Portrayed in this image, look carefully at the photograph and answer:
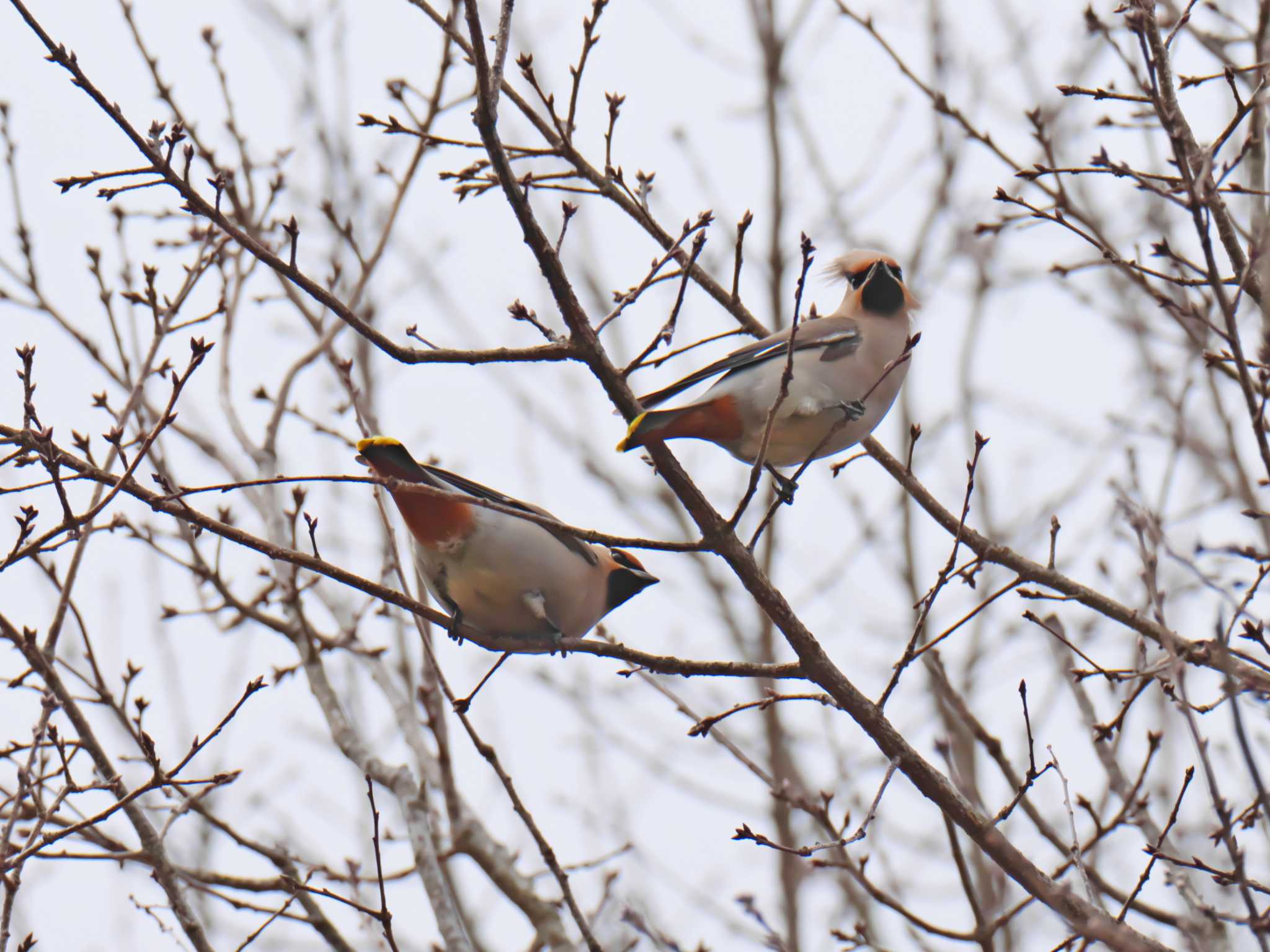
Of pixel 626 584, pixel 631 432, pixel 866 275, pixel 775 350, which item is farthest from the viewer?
pixel 866 275

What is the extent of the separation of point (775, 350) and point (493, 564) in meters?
1.12

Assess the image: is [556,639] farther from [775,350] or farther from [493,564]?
[775,350]

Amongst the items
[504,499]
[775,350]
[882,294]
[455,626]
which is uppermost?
[882,294]

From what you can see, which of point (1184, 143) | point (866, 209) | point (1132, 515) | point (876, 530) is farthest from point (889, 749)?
point (866, 209)

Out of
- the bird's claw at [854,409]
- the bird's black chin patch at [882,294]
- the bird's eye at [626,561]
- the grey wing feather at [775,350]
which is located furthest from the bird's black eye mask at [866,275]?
the bird's eye at [626,561]

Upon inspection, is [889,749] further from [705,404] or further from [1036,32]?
→ [1036,32]

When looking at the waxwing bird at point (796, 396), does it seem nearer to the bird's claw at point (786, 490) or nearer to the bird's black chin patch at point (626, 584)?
the bird's claw at point (786, 490)

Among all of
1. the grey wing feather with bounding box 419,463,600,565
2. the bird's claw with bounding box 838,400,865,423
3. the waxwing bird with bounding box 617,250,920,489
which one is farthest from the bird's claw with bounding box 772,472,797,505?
the grey wing feather with bounding box 419,463,600,565

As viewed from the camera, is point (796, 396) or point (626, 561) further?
point (626, 561)

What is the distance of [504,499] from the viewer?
15.1 feet

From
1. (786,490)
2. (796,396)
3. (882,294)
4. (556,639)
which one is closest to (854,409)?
(796,396)

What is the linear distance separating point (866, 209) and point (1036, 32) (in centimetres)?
169

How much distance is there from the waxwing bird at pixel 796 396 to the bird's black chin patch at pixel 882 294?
209mm

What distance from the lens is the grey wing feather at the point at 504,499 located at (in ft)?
14.7
